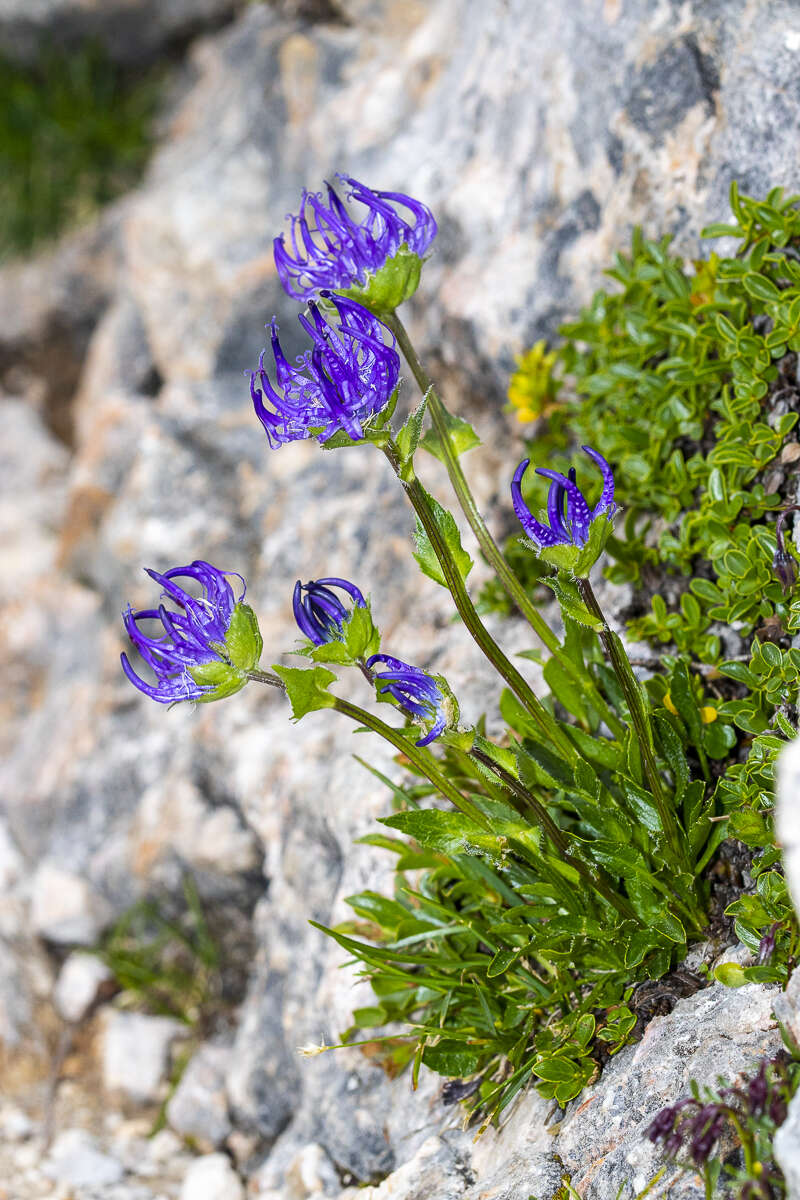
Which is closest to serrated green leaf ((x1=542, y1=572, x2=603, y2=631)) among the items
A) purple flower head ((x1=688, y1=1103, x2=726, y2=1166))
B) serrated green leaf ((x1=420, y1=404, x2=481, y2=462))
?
serrated green leaf ((x1=420, y1=404, x2=481, y2=462))

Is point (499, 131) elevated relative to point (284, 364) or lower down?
elevated

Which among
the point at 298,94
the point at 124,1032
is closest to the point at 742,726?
the point at 124,1032

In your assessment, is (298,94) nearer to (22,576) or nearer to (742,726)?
(22,576)

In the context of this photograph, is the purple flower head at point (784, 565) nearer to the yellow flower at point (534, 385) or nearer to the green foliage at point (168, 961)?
the yellow flower at point (534, 385)

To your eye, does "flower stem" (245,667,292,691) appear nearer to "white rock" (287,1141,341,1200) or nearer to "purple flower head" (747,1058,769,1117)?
"purple flower head" (747,1058,769,1117)

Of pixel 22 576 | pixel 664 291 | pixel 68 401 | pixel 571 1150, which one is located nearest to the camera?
pixel 571 1150

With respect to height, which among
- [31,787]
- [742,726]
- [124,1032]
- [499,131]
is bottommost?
[742,726]

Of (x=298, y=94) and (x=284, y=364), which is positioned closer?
(x=284, y=364)
